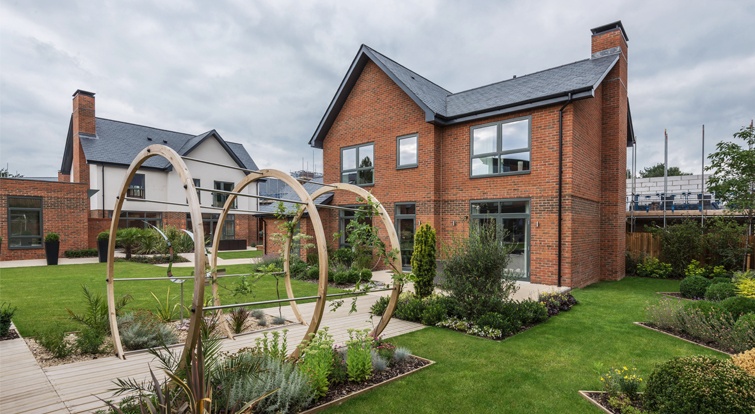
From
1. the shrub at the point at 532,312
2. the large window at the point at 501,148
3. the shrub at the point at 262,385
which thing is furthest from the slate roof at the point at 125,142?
the shrub at the point at 532,312

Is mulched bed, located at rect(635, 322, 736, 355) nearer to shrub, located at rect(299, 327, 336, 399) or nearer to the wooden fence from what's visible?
shrub, located at rect(299, 327, 336, 399)

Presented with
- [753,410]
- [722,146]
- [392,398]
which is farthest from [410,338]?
[722,146]

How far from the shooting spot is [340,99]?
636 inches

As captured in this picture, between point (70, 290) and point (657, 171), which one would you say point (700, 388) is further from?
point (657, 171)

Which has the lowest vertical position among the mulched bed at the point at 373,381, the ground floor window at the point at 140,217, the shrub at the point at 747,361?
the mulched bed at the point at 373,381

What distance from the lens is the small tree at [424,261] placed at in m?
9.16

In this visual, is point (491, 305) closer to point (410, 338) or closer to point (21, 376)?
point (410, 338)

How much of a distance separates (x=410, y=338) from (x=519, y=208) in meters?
7.03

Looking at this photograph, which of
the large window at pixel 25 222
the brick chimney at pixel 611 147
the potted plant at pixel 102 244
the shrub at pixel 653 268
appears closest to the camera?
the brick chimney at pixel 611 147

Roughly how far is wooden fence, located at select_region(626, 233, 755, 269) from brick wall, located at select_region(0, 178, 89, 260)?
26483 mm

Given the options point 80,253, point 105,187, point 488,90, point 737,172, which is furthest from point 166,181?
point 737,172

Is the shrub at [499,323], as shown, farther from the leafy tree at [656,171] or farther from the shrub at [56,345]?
the leafy tree at [656,171]

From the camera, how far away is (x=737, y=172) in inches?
493

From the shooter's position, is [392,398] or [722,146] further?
[722,146]
